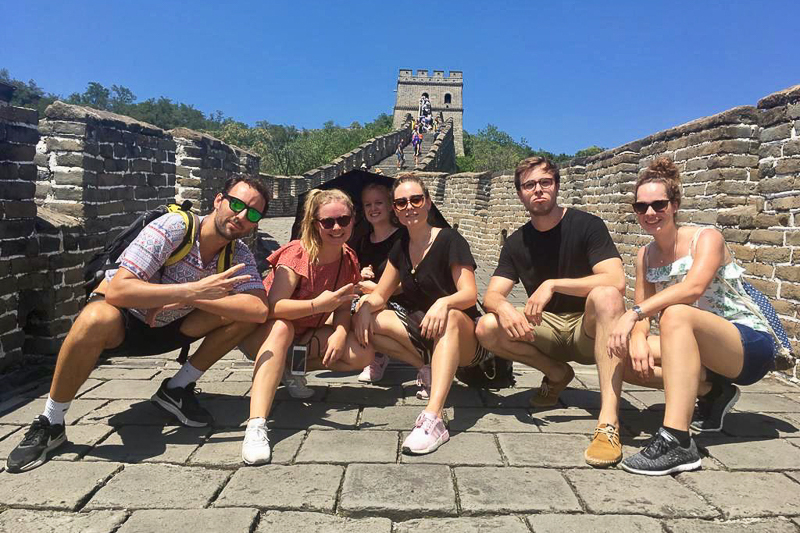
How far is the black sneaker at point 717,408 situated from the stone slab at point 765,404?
0.52m

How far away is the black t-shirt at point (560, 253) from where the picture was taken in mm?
3254

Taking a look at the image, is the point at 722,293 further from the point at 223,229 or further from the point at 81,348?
the point at 81,348

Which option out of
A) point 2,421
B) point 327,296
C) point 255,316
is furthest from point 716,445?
point 2,421

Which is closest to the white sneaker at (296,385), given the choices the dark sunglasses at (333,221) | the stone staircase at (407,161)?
the dark sunglasses at (333,221)

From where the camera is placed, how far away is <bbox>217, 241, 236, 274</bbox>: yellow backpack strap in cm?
314

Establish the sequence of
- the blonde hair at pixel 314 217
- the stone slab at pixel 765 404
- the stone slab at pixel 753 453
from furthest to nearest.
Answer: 1. the stone slab at pixel 765 404
2. the blonde hair at pixel 314 217
3. the stone slab at pixel 753 453

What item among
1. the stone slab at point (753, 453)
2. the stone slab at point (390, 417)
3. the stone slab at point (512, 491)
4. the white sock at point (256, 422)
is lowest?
the stone slab at point (512, 491)

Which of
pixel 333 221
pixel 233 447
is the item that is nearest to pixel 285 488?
pixel 233 447

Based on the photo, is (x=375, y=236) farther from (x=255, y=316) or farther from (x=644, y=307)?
(x=644, y=307)

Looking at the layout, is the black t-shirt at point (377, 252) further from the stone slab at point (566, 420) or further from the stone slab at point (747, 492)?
the stone slab at point (747, 492)

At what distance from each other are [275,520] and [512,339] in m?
1.65

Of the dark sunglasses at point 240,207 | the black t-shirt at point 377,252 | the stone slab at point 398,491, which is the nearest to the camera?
the stone slab at point 398,491

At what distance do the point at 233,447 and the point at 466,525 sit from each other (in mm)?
1290

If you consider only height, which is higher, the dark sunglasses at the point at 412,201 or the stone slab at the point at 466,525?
the dark sunglasses at the point at 412,201
